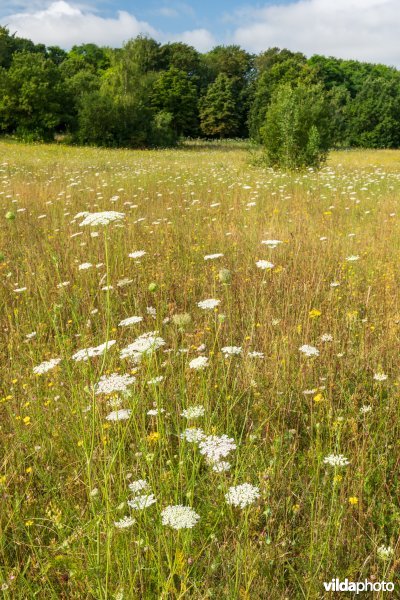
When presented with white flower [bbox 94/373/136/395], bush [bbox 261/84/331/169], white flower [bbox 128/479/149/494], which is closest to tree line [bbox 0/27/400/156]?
bush [bbox 261/84/331/169]

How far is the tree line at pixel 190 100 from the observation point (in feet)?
49.9

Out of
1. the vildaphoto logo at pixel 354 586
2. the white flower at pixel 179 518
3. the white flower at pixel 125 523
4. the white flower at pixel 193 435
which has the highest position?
the white flower at pixel 193 435

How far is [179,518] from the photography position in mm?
1315

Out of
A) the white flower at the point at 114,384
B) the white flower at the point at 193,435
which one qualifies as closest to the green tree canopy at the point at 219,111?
the white flower at the point at 114,384

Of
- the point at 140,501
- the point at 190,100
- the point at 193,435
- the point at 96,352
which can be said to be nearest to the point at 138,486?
the point at 140,501

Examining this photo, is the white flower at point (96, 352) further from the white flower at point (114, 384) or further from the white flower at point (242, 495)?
the white flower at point (242, 495)

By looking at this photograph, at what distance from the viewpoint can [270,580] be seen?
152 cm

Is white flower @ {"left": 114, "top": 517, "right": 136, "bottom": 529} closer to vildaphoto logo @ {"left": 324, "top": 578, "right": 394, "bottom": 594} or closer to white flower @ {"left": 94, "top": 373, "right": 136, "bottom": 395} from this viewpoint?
white flower @ {"left": 94, "top": 373, "right": 136, "bottom": 395}

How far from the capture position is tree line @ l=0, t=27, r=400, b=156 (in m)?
15.2

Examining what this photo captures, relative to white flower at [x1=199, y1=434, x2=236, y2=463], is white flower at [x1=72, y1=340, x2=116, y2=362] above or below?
above

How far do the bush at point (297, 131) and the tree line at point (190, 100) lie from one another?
3 centimetres

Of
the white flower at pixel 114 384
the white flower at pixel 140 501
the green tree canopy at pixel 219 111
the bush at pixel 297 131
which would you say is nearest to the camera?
the white flower at pixel 140 501

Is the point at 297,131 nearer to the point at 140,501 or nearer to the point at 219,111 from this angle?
the point at 140,501

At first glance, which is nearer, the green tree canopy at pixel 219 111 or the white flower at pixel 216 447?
the white flower at pixel 216 447
